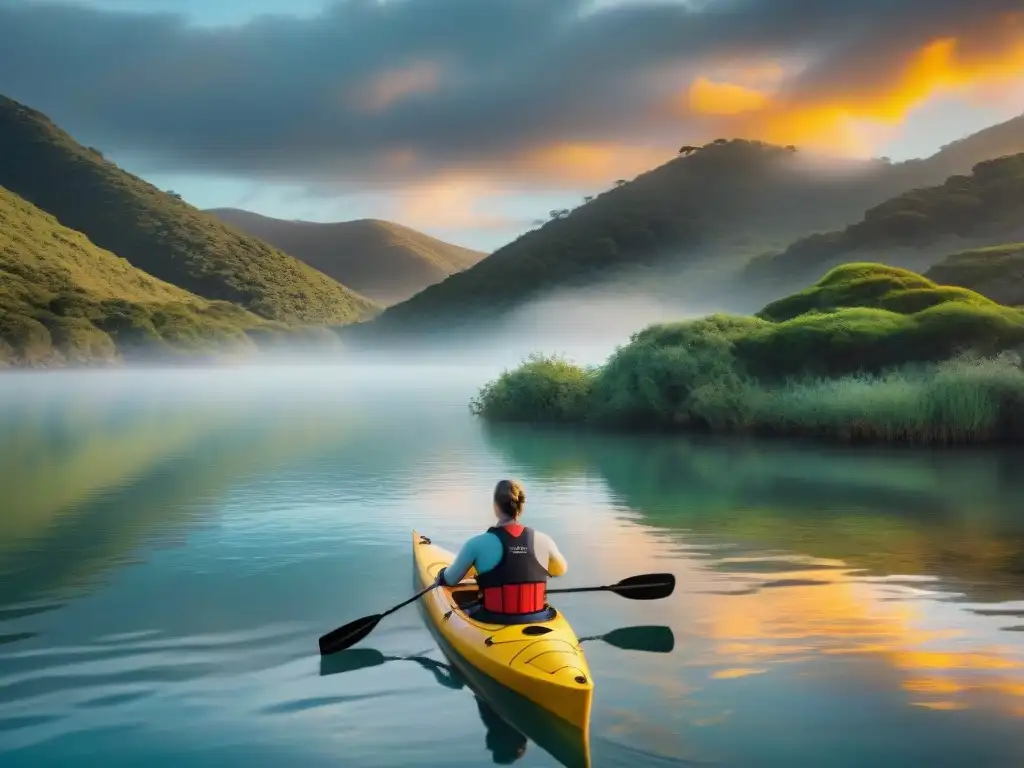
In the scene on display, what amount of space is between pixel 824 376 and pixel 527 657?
127 ft

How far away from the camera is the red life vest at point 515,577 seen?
11.2m

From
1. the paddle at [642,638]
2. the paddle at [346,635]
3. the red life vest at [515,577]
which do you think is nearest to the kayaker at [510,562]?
the red life vest at [515,577]

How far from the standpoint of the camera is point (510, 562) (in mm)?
11266

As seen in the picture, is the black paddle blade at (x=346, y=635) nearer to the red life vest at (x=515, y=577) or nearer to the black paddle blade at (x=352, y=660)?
the black paddle blade at (x=352, y=660)

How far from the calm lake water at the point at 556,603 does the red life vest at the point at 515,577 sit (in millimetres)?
940

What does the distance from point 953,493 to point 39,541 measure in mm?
18977

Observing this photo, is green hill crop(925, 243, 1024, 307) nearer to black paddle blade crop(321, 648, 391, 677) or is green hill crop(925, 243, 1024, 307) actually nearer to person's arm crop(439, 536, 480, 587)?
black paddle blade crop(321, 648, 391, 677)

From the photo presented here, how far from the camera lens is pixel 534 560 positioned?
11328mm

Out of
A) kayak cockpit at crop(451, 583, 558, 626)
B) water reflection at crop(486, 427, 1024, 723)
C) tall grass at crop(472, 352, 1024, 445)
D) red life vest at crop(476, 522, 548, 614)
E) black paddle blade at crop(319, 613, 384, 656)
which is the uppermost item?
tall grass at crop(472, 352, 1024, 445)

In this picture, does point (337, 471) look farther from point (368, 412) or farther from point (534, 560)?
point (368, 412)

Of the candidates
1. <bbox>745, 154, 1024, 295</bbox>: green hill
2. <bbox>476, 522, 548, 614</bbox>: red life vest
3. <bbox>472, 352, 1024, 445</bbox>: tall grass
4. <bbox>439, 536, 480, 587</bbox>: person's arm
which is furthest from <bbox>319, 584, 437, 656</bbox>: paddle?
<bbox>745, 154, 1024, 295</bbox>: green hill

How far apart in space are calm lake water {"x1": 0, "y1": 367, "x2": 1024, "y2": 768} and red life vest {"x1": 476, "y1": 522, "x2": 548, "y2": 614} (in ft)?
3.08

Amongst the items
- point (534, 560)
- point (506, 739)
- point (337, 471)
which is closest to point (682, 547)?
point (534, 560)

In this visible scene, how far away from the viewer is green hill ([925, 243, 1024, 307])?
251ft
